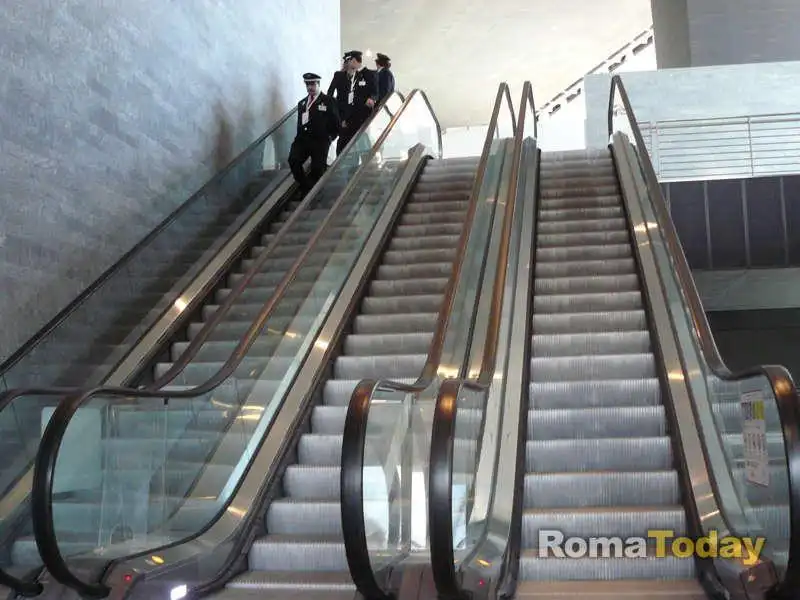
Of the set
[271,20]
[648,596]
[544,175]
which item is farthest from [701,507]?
[271,20]

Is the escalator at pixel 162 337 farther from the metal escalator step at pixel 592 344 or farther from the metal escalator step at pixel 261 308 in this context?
the metal escalator step at pixel 592 344

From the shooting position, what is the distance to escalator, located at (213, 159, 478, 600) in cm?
410

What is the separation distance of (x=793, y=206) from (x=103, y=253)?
6.95 metres

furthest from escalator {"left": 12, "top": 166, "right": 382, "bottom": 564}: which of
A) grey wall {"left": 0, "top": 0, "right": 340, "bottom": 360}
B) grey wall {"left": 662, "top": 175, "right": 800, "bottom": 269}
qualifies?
grey wall {"left": 662, "top": 175, "right": 800, "bottom": 269}

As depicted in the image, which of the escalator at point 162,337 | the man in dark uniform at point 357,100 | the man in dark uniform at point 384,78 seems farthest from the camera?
the man in dark uniform at point 384,78

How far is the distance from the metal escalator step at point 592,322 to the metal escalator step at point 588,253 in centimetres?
118

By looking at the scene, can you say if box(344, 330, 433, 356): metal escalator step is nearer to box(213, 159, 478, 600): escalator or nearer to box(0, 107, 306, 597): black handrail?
box(213, 159, 478, 600): escalator

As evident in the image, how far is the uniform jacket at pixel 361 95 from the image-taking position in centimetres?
1028

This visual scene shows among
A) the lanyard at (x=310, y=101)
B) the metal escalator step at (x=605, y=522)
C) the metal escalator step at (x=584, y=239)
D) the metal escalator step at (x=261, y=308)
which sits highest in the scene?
the lanyard at (x=310, y=101)

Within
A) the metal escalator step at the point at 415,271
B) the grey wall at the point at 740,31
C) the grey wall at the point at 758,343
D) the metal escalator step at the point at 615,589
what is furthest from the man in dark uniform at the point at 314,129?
the grey wall at the point at 758,343

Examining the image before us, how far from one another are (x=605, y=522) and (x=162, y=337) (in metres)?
3.49

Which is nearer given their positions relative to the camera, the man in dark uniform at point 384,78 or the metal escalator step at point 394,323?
the metal escalator step at point 394,323

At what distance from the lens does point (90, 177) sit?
261 inches

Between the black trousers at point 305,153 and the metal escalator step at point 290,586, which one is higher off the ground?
the black trousers at point 305,153
